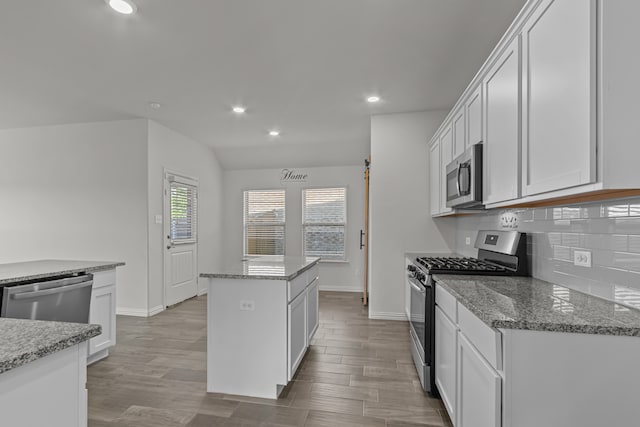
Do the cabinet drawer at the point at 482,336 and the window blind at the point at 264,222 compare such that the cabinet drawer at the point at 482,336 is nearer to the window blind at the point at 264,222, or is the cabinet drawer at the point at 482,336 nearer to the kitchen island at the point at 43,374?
the kitchen island at the point at 43,374

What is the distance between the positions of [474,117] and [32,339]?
2.73 meters

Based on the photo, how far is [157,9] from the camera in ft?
7.07

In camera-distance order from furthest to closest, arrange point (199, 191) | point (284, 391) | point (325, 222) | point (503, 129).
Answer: point (325, 222) < point (199, 191) < point (284, 391) < point (503, 129)

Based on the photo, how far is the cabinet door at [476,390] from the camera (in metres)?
1.26

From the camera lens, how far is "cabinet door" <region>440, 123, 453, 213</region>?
313 cm

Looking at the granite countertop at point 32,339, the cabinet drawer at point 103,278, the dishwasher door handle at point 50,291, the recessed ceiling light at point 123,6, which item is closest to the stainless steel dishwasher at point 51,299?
the dishwasher door handle at point 50,291

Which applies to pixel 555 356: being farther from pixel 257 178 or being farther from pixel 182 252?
pixel 257 178

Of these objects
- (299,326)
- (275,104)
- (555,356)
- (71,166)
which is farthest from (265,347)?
(71,166)

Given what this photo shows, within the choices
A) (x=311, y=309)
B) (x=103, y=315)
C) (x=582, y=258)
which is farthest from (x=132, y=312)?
(x=582, y=258)

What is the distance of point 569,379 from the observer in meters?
1.18

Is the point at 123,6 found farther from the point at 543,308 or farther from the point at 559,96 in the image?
the point at 543,308

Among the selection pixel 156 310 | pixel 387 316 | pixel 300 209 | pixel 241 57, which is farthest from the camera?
pixel 300 209

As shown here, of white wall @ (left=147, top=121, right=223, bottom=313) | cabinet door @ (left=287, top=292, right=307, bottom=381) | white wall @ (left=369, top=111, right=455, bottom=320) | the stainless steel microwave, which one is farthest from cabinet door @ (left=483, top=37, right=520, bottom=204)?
white wall @ (left=147, top=121, right=223, bottom=313)

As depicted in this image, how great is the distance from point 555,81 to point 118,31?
284cm
